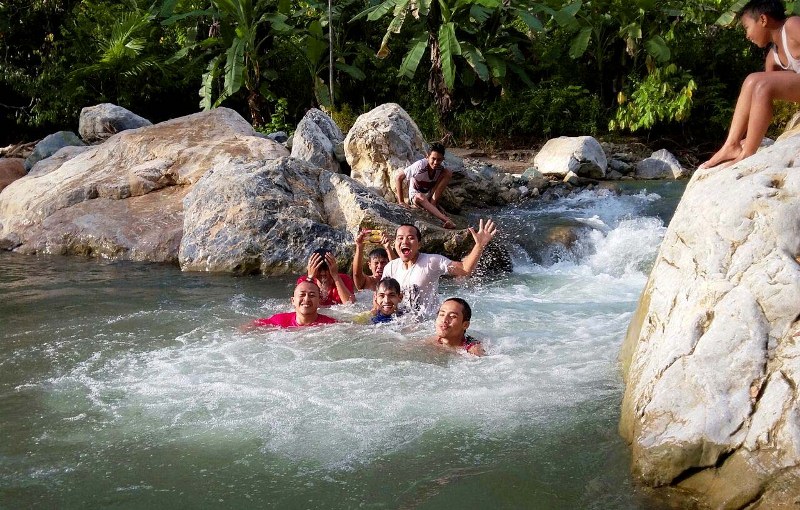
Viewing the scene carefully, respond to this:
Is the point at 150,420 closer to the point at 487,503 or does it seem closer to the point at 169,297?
the point at 487,503

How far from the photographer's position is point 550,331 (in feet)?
22.6

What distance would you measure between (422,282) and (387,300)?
37 centimetres

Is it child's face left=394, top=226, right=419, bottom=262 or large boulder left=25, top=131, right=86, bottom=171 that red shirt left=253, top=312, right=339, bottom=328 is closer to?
child's face left=394, top=226, right=419, bottom=262

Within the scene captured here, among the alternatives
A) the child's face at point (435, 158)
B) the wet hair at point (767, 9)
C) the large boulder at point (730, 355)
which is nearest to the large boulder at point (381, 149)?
the child's face at point (435, 158)

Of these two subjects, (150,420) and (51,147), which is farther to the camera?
(51,147)

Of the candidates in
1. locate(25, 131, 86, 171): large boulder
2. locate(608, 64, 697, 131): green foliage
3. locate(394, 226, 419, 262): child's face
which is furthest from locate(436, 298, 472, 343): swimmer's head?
locate(608, 64, 697, 131): green foliage

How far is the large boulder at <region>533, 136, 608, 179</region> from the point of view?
50.1 ft

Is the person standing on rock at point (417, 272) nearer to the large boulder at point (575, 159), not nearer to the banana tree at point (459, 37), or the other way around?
the large boulder at point (575, 159)

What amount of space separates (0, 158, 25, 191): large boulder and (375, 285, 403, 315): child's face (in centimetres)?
1015

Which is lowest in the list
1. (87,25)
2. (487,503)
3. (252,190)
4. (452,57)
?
(487,503)

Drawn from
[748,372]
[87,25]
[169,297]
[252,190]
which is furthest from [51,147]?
[748,372]

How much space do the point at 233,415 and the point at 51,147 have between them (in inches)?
505

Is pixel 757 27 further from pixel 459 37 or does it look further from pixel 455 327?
pixel 459 37

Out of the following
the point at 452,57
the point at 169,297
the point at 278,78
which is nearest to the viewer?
the point at 169,297
